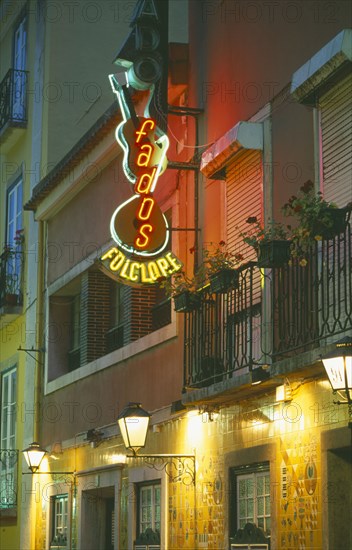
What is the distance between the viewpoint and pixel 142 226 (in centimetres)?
1412

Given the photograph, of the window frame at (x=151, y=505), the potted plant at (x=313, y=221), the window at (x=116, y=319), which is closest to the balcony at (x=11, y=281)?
the window at (x=116, y=319)

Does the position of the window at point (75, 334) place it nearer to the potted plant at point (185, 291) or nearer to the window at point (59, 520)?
the window at point (59, 520)

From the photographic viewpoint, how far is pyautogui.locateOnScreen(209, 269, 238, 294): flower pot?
39.0 ft

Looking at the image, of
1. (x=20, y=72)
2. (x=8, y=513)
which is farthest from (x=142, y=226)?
(x=20, y=72)

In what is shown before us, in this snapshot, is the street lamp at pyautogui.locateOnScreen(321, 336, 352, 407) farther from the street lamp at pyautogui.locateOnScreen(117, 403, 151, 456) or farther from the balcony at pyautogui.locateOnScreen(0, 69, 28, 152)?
A: the balcony at pyautogui.locateOnScreen(0, 69, 28, 152)

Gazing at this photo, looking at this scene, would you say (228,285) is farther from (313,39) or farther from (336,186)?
(313,39)

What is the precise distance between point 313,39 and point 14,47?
1408 cm

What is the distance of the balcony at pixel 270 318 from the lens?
1020 cm

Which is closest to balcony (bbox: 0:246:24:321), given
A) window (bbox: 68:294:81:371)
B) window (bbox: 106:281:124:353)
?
window (bbox: 68:294:81:371)

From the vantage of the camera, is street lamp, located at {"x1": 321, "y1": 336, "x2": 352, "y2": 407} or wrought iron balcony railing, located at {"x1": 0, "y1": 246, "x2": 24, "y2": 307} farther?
wrought iron balcony railing, located at {"x1": 0, "y1": 246, "x2": 24, "y2": 307}

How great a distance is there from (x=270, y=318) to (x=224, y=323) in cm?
76

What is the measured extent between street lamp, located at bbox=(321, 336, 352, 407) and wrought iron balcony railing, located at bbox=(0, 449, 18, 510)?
42.6 ft

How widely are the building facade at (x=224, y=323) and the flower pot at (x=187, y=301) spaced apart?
10 centimetres

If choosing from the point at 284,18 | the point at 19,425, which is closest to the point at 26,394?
the point at 19,425
